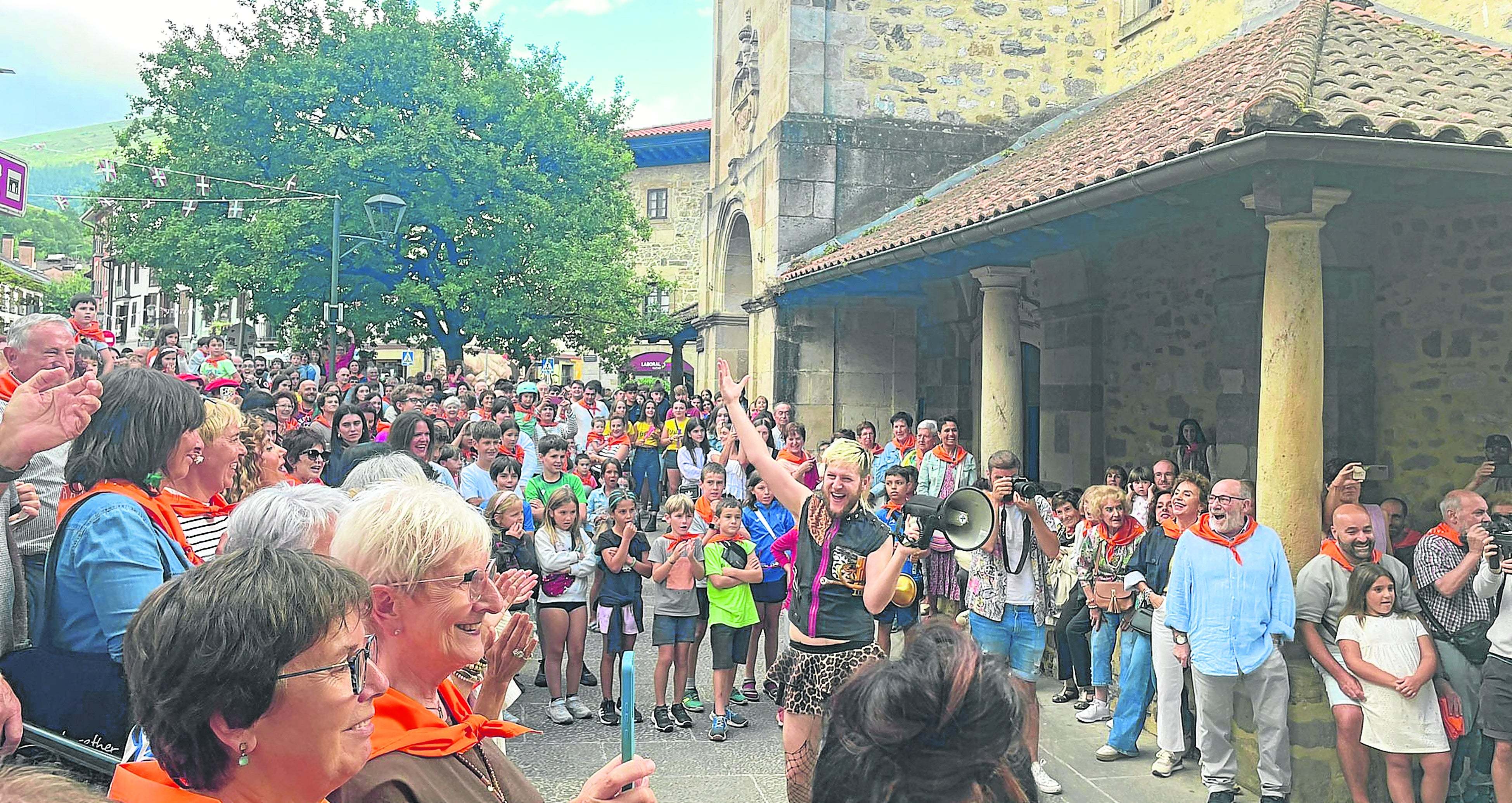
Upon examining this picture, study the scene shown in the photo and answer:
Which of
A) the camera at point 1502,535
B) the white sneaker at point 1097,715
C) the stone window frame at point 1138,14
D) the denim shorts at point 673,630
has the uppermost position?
the stone window frame at point 1138,14

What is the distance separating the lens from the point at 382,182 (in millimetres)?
18891

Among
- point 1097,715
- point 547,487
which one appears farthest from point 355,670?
point 1097,715

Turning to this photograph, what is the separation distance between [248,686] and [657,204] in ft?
114

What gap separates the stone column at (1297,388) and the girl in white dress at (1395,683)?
1.77 ft

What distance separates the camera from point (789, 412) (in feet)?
38.8

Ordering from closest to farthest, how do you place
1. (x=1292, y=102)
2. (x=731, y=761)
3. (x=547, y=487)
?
1. (x=1292, y=102)
2. (x=731, y=761)
3. (x=547, y=487)

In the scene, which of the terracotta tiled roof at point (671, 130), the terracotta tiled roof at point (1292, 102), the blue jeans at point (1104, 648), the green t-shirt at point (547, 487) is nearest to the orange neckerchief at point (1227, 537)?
the blue jeans at point (1104, 648)

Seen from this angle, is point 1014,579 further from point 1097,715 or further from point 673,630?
point 673,630

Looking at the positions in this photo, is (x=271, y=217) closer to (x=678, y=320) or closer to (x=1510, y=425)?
(x=678, y=320)

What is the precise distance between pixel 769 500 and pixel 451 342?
14850mm

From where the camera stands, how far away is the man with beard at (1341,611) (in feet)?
16.9

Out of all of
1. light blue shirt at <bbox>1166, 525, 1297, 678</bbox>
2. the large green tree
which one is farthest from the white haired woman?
the large green tree

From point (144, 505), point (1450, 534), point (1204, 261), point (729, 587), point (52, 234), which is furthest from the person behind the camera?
point (52, 234)

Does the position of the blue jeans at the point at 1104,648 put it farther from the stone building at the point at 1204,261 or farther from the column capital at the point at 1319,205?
the column capital at the point at 1319,205
